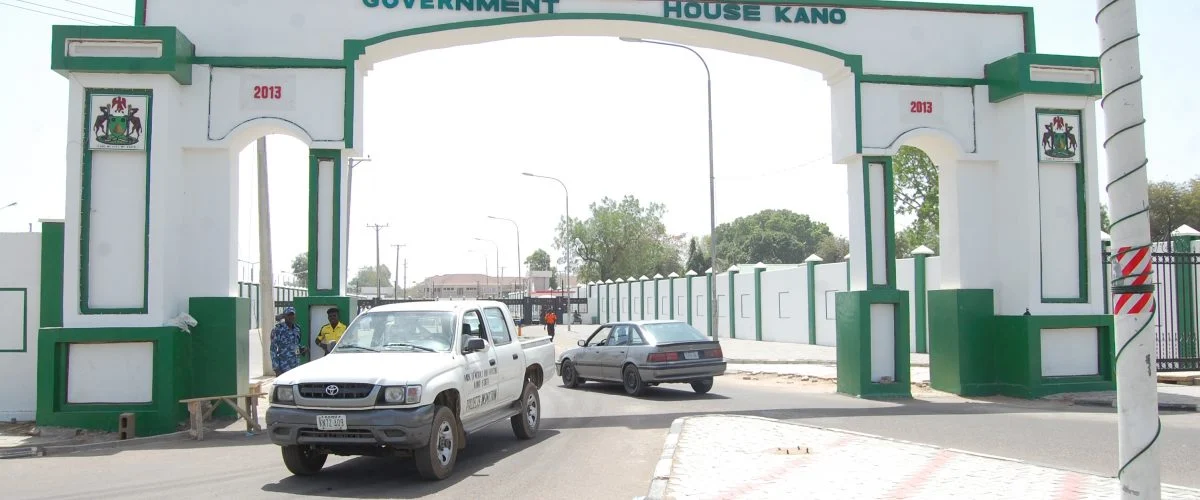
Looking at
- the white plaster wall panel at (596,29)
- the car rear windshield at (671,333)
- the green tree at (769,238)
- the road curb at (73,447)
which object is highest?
the green tree at (769,238)

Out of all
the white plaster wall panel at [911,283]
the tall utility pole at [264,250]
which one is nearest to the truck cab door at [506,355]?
the tall utility pole at [264,250]

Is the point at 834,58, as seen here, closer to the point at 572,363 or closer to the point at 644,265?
the point at 572,363

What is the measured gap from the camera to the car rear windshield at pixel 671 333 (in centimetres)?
1641

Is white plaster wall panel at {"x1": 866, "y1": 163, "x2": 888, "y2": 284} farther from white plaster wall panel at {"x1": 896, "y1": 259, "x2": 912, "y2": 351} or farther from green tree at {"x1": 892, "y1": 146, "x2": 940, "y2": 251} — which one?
green tree at {"x1": 892, "y1": 146, "x2": 940, "y2": 251}

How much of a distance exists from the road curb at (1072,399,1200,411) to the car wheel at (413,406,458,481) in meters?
11.1

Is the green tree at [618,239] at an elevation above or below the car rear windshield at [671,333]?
above

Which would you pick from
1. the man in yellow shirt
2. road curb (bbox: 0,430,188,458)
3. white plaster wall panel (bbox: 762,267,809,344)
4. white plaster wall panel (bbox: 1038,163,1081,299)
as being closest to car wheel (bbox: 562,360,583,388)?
the man in yellow shirt

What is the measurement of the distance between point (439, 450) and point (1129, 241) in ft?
20.0

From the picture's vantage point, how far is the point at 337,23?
14.4 metres

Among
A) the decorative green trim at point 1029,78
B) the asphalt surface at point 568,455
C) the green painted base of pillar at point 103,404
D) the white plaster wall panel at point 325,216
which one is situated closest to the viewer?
the asphalt surface at point 568,455

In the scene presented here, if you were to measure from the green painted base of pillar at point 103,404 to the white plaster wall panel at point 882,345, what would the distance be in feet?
37.5

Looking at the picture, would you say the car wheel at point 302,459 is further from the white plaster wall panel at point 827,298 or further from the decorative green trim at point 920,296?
the white plaster wall panel at point 827,298

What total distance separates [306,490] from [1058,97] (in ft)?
46.4

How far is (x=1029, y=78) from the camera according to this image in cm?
1536
